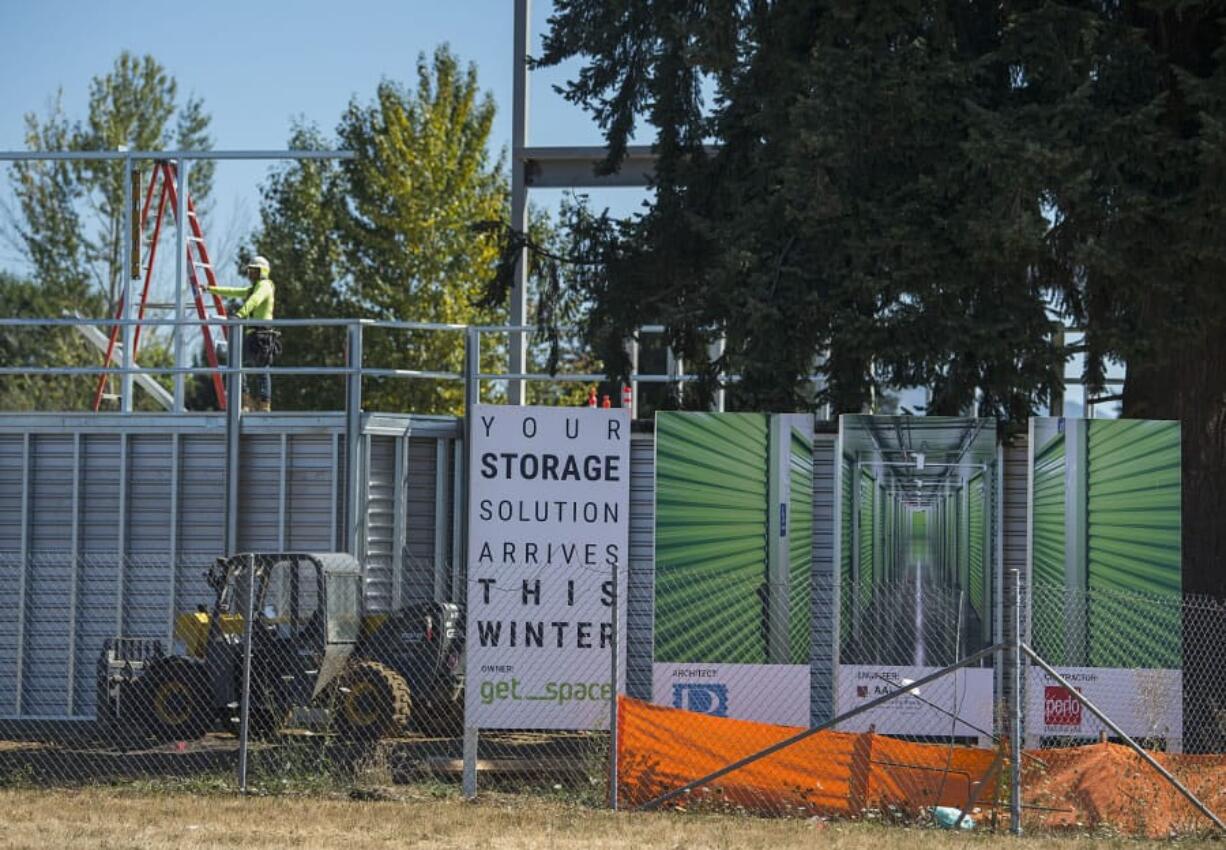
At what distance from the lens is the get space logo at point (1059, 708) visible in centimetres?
1435

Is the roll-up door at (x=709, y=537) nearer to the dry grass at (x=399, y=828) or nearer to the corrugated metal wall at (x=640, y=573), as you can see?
the corrugated metal wall at (x=640, y=573)

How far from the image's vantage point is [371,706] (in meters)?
15.6

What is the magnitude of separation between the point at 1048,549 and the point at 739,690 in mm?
2842

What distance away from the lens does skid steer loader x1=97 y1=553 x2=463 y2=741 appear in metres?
15.6

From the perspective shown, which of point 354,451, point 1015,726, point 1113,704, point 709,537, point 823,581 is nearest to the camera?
point 1015,726

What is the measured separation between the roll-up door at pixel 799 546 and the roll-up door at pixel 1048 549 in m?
1.85

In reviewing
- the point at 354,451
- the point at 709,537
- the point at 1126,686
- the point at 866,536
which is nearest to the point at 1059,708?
the point at 1126,686

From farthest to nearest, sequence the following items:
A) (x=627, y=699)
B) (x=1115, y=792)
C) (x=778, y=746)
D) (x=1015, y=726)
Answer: (x=627, y=699) < (x=1115, y=792) < (x=778, y=746) < (x=1015, y=726)

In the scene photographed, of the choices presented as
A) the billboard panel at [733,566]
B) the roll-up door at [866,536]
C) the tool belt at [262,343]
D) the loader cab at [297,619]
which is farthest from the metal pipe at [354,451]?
the roll-up door at [866,536]

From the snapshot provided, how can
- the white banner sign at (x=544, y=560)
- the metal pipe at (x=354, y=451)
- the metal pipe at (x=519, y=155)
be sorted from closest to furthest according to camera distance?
1. the white banner sign at (x=544, y=560)
2. the metal pipe at (x=354, y=451)
3. the metal pipe at (x=519, y=155)

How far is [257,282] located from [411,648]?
16.8 ft

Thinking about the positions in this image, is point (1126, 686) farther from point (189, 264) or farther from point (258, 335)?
point (189, 264)

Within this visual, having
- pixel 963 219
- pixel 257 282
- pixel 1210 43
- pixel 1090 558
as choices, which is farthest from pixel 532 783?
pixel 1210 43

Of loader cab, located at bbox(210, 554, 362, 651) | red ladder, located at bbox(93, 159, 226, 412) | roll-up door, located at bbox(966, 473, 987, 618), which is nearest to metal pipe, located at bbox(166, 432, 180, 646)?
red ladder, located at bbox(93, 159, 226, 412)
